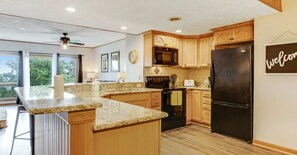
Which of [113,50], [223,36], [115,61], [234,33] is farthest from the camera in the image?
[113,50]

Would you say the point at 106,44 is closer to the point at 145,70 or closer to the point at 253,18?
the point at 145,70

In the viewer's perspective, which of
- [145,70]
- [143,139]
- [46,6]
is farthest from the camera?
[145,70]

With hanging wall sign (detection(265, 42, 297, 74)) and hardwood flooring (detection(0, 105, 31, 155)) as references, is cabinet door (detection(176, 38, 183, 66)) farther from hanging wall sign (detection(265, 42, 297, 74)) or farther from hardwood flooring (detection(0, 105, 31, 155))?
hardwood flooring (detection(0, 105, 31, 155))

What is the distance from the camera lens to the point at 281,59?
2.95 meters

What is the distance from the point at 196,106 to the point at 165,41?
5.65 feet

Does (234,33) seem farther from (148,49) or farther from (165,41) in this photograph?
(148,49)

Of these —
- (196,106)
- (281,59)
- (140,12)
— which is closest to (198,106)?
(196,106)

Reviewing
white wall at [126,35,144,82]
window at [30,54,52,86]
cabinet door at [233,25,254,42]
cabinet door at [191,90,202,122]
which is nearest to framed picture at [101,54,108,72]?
window at [30,54,52,86]

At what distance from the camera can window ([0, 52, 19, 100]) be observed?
7.07 m

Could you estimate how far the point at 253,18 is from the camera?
3.34m

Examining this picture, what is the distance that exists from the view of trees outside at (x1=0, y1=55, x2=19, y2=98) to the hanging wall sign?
8.20 metres

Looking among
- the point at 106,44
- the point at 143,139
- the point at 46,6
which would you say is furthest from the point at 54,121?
the point at 106,44

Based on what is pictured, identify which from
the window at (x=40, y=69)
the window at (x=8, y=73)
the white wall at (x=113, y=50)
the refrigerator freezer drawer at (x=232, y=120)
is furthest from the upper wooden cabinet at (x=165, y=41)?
the window at (x=8, y=73)

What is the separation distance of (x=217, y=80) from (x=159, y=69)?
151 centimetres
